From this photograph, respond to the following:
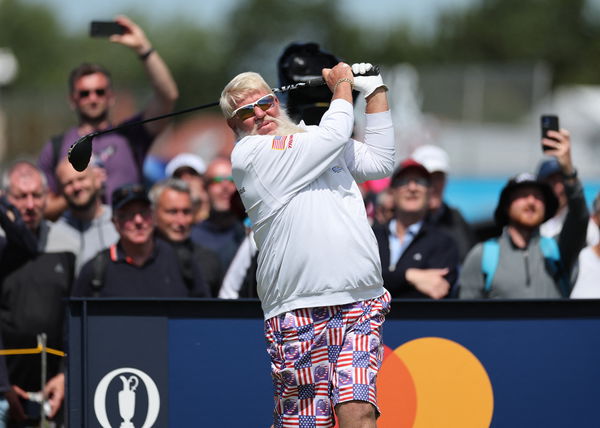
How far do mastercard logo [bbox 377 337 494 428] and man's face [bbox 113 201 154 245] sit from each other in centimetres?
186

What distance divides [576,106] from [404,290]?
33781mm

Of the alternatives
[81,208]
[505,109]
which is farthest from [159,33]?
[81,208]

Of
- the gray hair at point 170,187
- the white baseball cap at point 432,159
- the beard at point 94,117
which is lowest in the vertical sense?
the gray hair at point 170,187

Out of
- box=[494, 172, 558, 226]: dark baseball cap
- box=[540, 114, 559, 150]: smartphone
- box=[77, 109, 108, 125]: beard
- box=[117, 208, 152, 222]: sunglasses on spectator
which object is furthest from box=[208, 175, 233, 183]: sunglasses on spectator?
box=[540, 114, 559, 150]: smartphone

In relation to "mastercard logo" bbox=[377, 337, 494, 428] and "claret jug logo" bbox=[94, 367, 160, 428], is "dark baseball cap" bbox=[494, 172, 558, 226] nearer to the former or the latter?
"mastercard logo" bbox=[377, 337, 494, 428]

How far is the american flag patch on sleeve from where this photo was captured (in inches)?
193

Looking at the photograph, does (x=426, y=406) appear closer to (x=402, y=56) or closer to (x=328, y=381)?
(x=328, y=381)

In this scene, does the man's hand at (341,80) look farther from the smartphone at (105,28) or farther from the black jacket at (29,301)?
the smartphone at (105,28)

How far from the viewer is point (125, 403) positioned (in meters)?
5.69

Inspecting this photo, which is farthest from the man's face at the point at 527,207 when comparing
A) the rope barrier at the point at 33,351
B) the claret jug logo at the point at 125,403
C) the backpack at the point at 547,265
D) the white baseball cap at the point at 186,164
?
the white baseball cap at the point at 186,164

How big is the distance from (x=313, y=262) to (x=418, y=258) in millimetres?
2191

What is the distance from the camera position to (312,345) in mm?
4852

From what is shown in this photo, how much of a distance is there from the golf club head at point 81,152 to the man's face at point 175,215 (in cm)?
219

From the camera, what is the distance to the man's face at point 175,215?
766 cm
